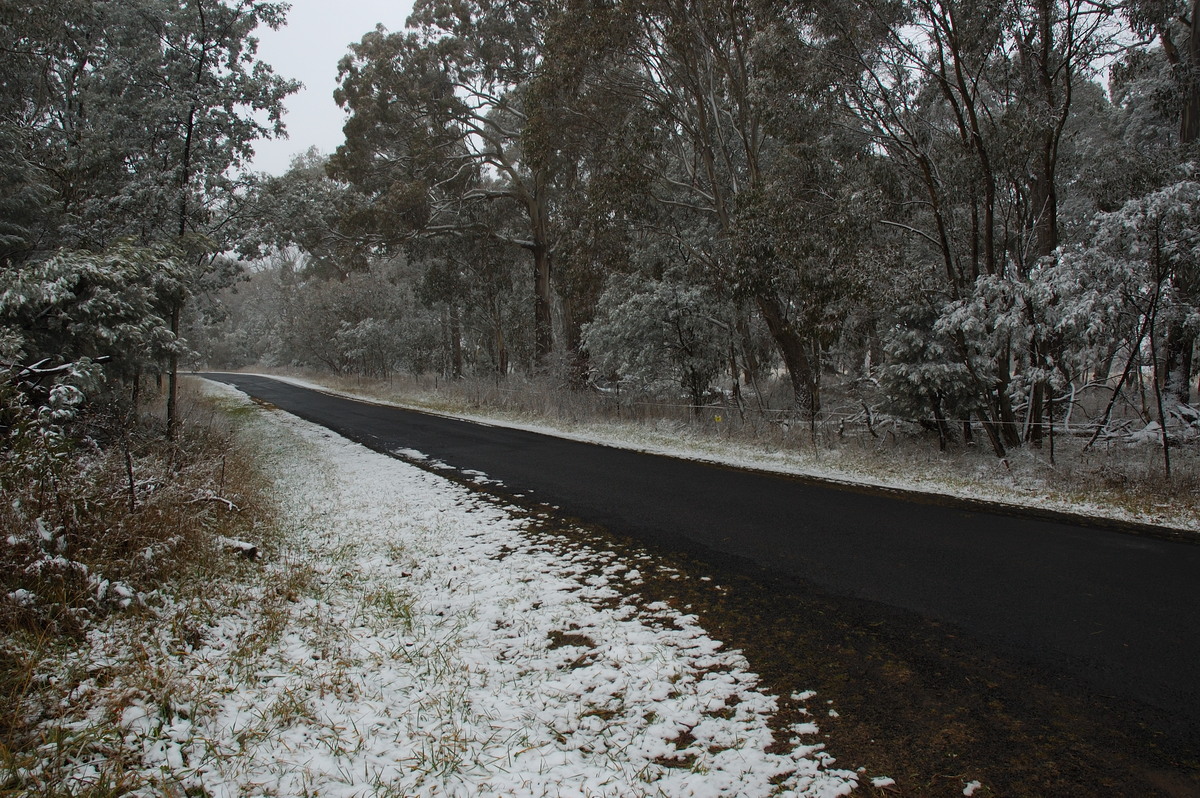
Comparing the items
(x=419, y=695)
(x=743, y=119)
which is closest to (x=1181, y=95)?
(x=743, y=119)

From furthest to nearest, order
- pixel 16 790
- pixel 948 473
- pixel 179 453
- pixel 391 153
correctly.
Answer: pixel 391 153 → pixel 948 473 → pixel 179 453 → pixel 16 790

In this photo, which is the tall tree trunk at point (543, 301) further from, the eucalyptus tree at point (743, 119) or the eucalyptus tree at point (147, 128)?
the eucalyptus tree at point (147, 128)

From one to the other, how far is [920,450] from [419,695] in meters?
9.84

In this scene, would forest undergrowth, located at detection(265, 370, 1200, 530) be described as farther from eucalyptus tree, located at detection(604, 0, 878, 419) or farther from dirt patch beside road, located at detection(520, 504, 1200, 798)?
dirt patch beside road, located at detection(520, 504, 1200, 798)

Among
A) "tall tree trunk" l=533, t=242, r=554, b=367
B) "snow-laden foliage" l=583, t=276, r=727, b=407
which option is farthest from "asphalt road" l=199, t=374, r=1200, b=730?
"tall tree trunk" l=533, t=242, r=554, b=367

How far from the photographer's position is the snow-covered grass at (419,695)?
2.64 m

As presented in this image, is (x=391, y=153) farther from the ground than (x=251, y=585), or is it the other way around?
(x=391, y=153)

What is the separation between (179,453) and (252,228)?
528 centimetres

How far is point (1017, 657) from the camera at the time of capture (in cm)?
359

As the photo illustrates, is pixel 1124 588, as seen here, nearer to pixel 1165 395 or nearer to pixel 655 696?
pixel 655 696

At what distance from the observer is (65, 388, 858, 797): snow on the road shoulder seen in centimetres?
267

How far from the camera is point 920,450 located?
10.9 meters

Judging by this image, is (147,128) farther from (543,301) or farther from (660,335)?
(543,301)

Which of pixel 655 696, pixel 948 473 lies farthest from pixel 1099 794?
pixel 948 473
